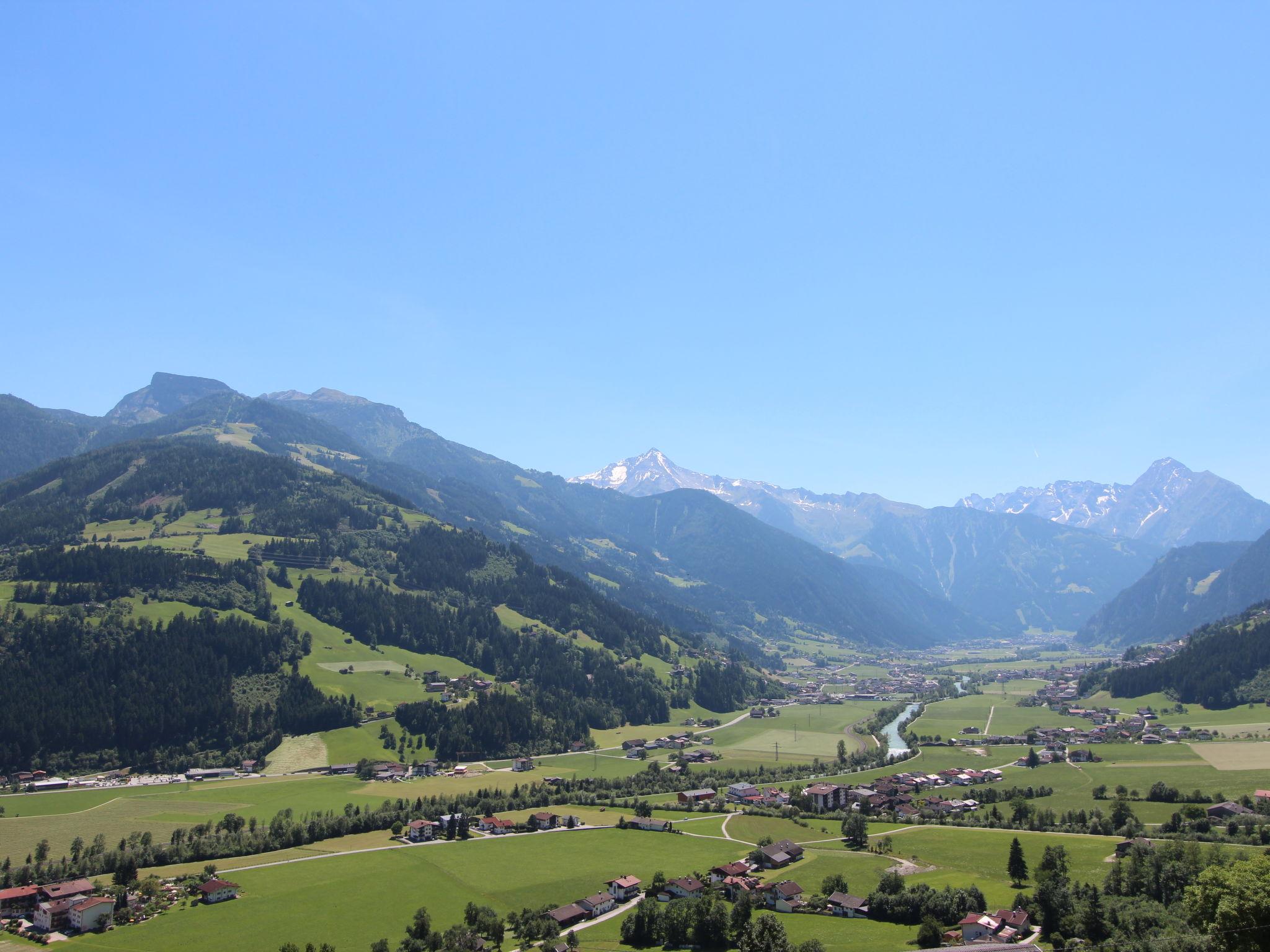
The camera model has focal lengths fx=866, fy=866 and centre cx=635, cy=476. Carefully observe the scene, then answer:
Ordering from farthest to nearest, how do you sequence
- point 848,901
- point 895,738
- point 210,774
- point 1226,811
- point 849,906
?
point 895,738 < point 210,774 < point 1226,811 < point 848,901 < point 849,906

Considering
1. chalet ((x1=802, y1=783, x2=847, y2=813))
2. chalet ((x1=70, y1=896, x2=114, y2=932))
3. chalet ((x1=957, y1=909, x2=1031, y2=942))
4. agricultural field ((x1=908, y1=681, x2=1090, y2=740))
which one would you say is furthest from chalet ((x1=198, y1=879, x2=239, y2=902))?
agricultural field ((x1=908, y1=681, x2=1090, y2=740))

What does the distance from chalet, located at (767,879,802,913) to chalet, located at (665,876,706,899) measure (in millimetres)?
5081

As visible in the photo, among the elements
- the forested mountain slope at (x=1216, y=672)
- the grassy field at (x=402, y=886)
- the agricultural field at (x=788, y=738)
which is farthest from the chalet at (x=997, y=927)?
the forested mountain slope at (x=1216, y=672)

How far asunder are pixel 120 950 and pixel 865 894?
51728 mm

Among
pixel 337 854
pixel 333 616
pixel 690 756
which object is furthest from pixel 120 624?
pixel 690 756

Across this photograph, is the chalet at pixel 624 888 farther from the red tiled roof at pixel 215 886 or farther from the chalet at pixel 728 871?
the red tiled roof at pixel 215 886

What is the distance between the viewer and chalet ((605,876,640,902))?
6731 cm

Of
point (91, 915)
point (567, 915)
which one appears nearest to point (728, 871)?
point (567, 915)

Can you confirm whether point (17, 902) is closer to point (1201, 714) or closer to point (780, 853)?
point (780, 853)

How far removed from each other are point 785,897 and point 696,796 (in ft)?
137

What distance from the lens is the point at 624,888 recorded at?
222 feet

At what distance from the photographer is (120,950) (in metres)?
57.8

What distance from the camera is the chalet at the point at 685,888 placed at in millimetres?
64875

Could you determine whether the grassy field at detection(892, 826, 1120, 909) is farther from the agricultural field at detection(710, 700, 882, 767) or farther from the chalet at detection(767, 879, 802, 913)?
the agricultural field at detection(710, 700, 882, 767)
